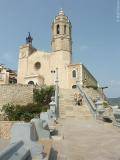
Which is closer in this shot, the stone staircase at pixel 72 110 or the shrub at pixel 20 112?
the stone staircase at pixel 72 110

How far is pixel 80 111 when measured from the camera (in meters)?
21.8

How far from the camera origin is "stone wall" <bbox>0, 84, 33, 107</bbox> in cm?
3434

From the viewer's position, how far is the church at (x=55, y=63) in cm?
4553

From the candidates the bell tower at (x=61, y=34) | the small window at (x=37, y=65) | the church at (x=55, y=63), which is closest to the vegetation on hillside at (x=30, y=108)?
the church at (x=55, y=63)

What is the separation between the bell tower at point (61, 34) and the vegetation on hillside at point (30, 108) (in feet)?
52.7

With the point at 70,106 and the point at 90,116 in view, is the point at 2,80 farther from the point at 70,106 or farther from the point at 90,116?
the point at 90,116

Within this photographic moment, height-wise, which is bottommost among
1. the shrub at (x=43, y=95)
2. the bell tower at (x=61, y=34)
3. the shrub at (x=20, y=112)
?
the shrub at (x=20, y=112)

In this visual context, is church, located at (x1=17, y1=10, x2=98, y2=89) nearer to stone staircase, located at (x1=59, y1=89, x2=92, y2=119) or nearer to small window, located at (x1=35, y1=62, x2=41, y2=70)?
small window, located at (x1=35, y1=62, x2=41, y2=70)

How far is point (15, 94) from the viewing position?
114ft

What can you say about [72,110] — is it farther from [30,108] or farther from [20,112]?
[20,112]

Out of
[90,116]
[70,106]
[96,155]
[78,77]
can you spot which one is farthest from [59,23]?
[96,155]

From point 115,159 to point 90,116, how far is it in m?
14.2

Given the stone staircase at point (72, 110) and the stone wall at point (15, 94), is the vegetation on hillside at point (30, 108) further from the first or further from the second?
the stone staircase at point (72, 110)

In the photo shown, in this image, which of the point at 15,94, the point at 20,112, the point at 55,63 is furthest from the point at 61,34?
the point at 20,112
